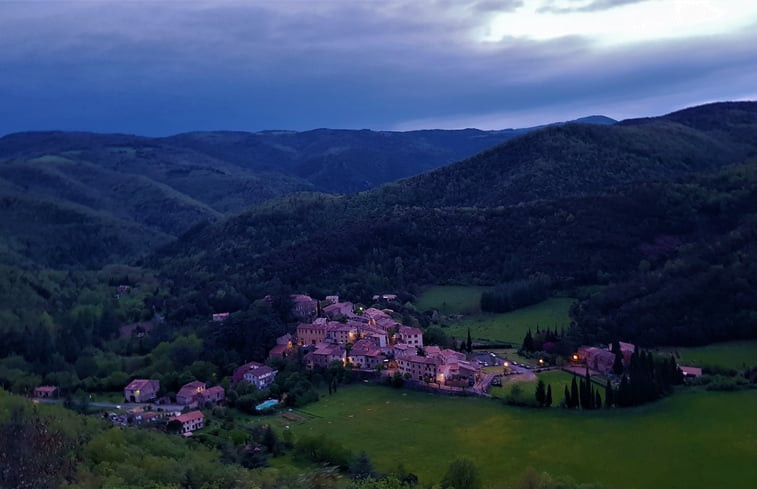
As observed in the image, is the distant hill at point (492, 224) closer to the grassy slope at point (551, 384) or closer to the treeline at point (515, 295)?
the treeline at point (515, 295)

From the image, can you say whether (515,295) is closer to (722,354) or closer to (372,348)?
(722,354)

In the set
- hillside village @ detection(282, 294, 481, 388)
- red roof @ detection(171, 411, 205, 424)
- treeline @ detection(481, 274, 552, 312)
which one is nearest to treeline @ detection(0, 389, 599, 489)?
red roof @ detection(171, 411, 205, 424)

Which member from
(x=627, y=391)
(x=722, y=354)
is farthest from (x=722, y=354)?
(x=627, y=391)

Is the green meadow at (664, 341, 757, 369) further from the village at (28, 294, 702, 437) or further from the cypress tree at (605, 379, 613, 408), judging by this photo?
the cypress tree at (605, 379, 613, 408)

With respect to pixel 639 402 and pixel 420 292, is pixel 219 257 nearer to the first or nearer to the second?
pixel 420 292

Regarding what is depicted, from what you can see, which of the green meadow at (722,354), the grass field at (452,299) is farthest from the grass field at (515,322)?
the green meadow at (722,354)
